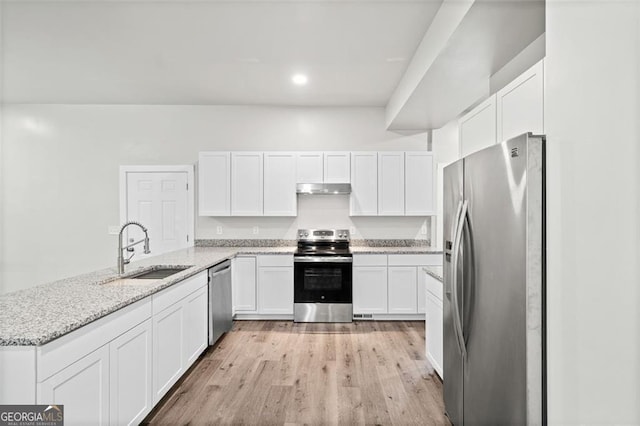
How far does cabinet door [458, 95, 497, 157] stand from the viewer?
2045 mm

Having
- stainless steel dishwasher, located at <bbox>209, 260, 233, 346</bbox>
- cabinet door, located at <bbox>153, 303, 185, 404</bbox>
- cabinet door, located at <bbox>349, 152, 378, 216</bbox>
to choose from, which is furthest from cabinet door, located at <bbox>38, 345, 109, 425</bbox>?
cabinet door, located at <bbox>349, 152, 378, 216</bbox>

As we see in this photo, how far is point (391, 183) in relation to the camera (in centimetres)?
488

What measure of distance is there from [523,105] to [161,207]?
479 centimetres

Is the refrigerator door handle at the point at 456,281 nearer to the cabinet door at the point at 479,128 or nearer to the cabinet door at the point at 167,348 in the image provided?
the cabinet door at the point at 479,128

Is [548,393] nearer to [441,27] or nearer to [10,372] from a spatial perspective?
[10,372]

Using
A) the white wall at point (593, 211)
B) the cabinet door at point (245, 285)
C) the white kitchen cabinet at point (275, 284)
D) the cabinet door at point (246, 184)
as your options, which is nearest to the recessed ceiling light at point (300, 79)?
the cabinet door at point (246, 184)

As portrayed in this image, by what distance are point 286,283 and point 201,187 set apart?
67.8 inches

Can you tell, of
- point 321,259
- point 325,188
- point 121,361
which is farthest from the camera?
point 325,188

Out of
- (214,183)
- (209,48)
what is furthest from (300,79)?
(214,183)

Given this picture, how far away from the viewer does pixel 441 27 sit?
2605 millimetres

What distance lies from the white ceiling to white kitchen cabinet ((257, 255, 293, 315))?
215cm

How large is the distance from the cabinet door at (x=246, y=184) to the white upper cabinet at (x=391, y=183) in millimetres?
1624

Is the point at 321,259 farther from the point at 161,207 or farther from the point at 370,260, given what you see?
the point at 161,207

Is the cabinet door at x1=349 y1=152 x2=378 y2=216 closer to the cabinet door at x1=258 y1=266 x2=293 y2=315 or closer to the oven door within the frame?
the oven door
